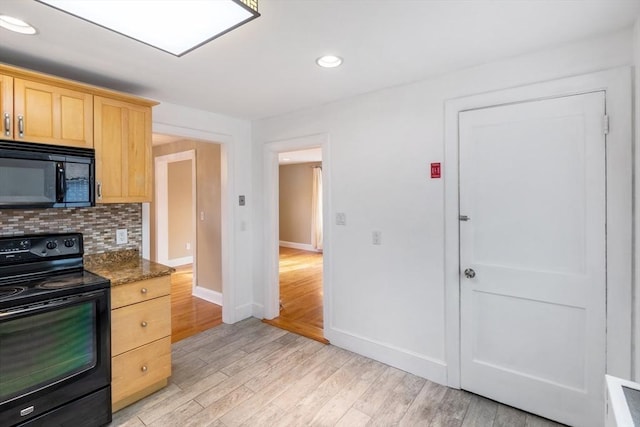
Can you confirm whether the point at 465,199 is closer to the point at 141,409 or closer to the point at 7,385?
the point at 141,409

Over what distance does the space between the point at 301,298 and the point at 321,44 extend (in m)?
3.35

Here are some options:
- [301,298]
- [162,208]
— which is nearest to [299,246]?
[162,208]

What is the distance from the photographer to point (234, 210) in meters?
3.50

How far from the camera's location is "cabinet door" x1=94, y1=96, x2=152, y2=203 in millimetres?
2172

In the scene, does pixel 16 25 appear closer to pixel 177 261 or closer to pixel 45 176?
pixel 45 176

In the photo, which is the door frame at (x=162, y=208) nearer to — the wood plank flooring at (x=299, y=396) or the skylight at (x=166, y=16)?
the wood plank flooring at (x=299, y=396)

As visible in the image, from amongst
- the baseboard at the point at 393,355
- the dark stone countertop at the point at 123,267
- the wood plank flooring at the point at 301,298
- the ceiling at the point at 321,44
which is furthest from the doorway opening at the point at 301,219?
the ceiling at the point at 321,44

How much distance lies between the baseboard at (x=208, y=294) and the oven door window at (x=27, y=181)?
2.53 meters

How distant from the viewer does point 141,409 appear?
2070 mm

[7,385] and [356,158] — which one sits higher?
[356,158]

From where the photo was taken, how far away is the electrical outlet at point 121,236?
2.60 m

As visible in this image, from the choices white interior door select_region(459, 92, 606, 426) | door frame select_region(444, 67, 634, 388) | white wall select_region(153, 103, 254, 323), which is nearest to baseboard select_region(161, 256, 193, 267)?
white wall select_region(153, 103, 254, 323)

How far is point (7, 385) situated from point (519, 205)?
122 inches

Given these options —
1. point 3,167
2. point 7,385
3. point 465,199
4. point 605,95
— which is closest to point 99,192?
point 3,167
